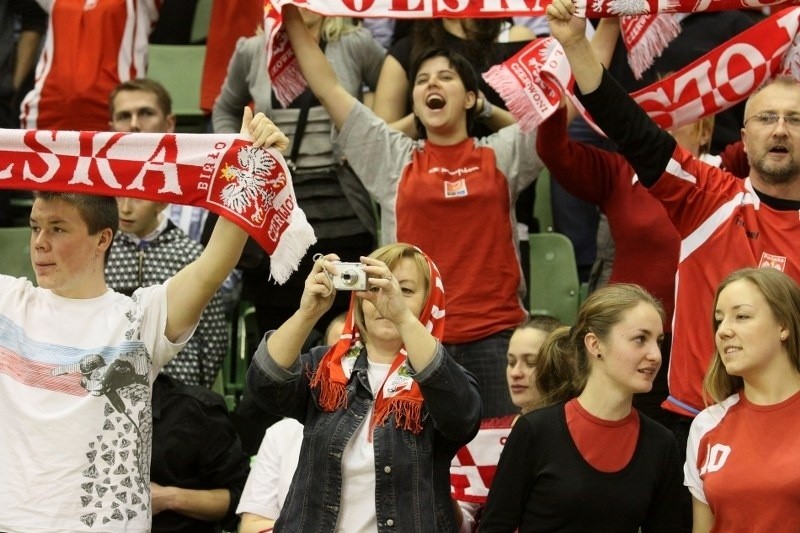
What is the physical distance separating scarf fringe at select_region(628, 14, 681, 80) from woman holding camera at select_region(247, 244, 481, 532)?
1.81m

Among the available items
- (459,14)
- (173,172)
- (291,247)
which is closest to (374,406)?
(291,247)

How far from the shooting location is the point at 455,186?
577 centimetres

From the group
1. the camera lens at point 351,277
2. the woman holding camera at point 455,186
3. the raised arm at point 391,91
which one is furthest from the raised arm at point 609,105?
the raised arm at point 391,91

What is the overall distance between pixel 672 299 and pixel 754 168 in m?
0.73

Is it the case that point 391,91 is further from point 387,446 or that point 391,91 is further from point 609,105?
point 387,446

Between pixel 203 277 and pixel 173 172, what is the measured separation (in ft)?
1.43

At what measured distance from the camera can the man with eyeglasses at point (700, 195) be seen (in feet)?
15.6

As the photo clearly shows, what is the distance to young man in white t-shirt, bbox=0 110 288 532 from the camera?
4000 mm

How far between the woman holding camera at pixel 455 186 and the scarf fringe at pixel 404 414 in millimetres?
1462

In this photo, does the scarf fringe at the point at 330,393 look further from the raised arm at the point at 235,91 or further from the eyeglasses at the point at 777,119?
the raised arm at the point at 235,91

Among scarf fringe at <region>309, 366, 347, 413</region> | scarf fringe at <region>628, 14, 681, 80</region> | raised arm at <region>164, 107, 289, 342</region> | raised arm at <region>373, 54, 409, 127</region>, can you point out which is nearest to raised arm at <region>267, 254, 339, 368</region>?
scarf fringe at <region>309, 366, 347, 413</region>

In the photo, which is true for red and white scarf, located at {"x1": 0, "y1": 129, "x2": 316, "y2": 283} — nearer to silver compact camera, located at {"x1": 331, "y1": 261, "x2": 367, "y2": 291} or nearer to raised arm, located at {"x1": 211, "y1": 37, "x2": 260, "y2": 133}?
silver compact camera, located at {"x1": 331, "y1": 261, "x2": 367, "y2": 291}

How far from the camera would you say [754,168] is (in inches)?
193

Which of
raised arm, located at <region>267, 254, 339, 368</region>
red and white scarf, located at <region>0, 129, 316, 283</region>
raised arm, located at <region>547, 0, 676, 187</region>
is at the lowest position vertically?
raised arm, located at <region>267, 254, 339, 368</region>
